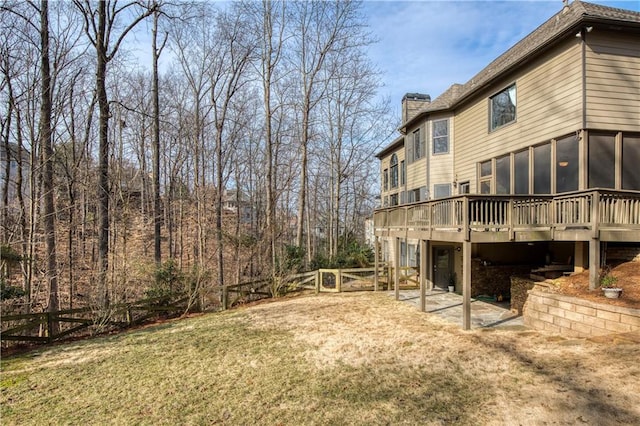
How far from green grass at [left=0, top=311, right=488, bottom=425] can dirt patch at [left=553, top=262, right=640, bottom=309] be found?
3.40 metres

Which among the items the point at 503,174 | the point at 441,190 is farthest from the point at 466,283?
the point at 441,190

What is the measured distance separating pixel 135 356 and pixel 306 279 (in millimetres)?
8633

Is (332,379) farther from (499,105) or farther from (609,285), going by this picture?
(499,105)

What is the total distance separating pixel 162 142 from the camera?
76.5ft

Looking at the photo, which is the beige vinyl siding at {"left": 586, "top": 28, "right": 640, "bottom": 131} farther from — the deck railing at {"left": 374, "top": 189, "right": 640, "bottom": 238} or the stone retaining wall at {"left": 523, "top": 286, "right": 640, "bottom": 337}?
the stone retaining wall at {"left": 523, "top": 286, "right": 640, "bottom": 337}

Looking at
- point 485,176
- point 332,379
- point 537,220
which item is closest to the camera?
point 332,379

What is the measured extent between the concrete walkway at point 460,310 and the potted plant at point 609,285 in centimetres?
191

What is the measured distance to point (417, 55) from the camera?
14984mm

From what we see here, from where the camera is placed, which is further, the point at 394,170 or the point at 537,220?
the point at 394,170

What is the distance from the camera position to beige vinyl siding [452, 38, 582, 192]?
26.7 ft

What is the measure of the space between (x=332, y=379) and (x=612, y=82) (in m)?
9.07

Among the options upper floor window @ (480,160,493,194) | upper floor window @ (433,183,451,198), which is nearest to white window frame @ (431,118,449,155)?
upper floor window @ (433,183,451,198)

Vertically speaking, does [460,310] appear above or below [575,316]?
below

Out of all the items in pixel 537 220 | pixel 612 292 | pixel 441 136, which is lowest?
pixel 612 292
